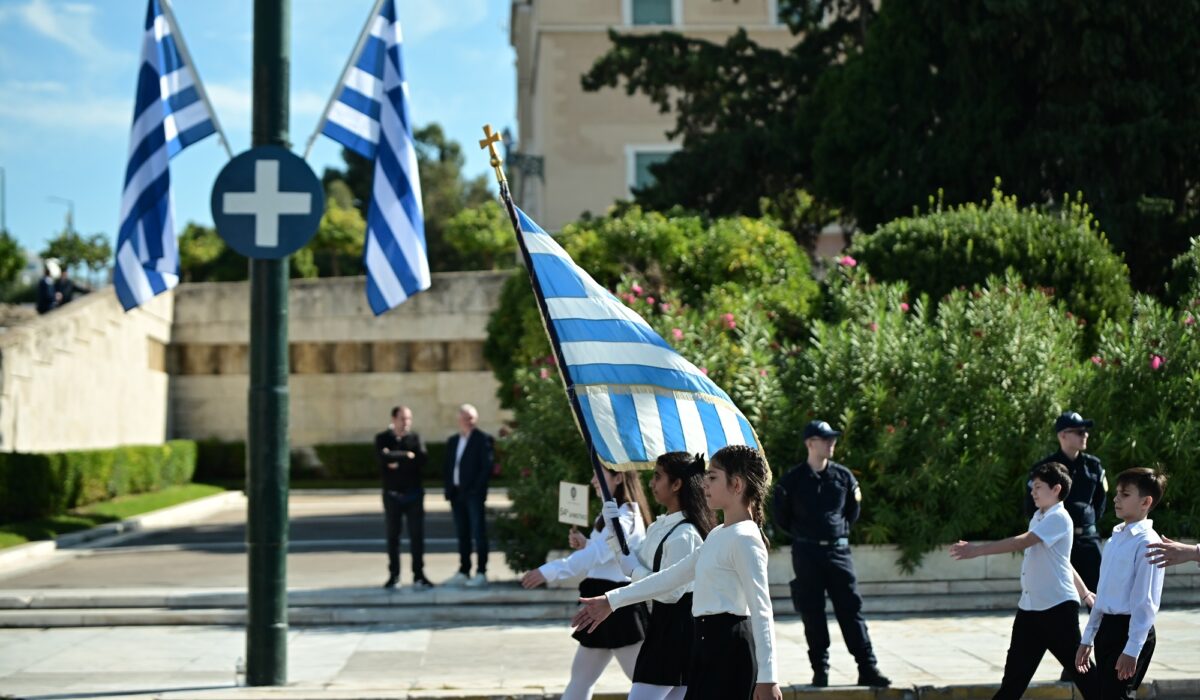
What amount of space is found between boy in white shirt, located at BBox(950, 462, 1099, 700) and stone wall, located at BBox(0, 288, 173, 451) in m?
19.6

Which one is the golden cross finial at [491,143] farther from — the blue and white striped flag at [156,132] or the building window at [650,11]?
the building window at [650,11]

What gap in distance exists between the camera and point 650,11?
42.9m

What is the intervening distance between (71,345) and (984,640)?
67.6 ft

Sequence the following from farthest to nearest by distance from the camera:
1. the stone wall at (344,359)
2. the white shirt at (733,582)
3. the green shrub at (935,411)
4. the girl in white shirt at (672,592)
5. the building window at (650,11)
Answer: the building window at (650,11), the stone wall at (344,359), the green shrub at (935,411), the girl in white shirt at (672,592), the white shirt at (733,582)

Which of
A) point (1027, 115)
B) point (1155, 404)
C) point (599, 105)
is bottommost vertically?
point (1155, 404)

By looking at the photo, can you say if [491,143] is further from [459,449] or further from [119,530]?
[119,530]

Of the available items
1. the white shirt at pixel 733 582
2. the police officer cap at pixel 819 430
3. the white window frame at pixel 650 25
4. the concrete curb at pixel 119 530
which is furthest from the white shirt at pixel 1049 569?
Answer: the white window frame at pixel 650 25

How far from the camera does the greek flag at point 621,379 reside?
6.94 m

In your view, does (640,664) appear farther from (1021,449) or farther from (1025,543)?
(1021,449)

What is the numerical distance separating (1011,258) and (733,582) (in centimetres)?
1205

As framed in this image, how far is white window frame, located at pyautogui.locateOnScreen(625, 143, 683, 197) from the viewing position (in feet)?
137

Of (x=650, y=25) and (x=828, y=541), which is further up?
(x=650, y=25)

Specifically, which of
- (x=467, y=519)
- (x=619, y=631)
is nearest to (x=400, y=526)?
(x=467, y=519)

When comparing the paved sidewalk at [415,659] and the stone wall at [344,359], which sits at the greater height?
the stone wall at [344,359]
